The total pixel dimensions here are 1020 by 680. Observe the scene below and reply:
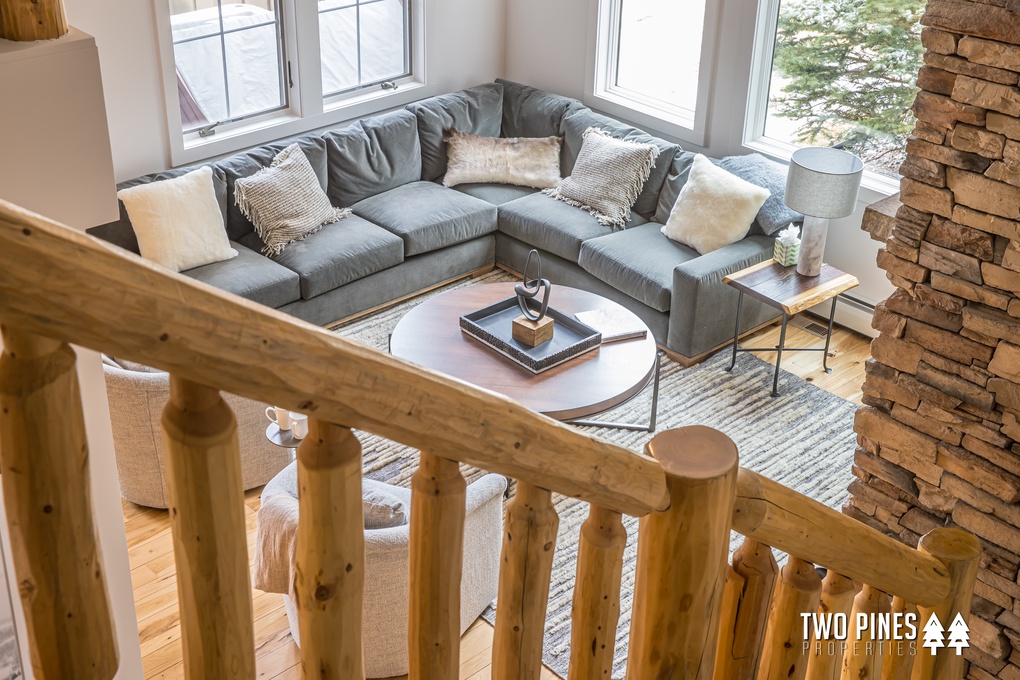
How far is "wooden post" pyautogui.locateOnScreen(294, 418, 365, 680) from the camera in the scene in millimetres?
828

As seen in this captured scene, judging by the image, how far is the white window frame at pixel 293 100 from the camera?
16.9 feet

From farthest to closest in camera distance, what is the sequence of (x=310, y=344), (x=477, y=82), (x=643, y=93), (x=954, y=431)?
(x=477, y=82) < (x=643, y=93) < (x=954, y=431) < (x=310, y=344)

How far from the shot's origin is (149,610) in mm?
3418

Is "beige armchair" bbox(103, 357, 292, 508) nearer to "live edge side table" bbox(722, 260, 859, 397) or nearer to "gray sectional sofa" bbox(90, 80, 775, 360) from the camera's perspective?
"gray sectional sofa" bbox(90, 80, 775, 360)

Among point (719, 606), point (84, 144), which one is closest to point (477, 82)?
point (84, 144)

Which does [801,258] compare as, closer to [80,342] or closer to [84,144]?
[84,144]

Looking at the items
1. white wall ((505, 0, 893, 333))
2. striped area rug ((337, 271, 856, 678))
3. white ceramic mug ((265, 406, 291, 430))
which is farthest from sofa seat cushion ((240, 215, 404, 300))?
white wall ((505, 0, 893, 333))

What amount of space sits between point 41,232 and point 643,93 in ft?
19.1

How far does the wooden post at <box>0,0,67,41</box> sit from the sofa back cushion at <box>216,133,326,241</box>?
12.0ft

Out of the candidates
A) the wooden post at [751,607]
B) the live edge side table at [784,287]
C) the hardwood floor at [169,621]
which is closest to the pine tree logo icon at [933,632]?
the wooden post at [751,607]

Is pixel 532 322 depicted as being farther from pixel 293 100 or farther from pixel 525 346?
pixel 293 100

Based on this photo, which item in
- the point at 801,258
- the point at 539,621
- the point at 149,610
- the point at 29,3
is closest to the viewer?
the point at 539,621

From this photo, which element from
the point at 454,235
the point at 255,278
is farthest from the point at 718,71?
the point at 255,278

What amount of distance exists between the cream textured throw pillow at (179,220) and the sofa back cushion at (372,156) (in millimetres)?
810
